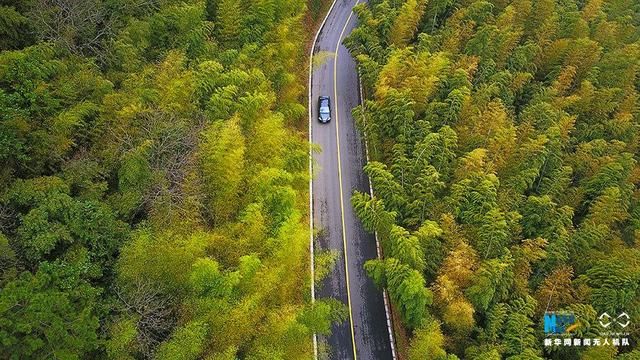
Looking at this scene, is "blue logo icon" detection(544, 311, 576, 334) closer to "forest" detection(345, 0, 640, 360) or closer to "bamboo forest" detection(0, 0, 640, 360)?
"bamboo forest" detection(0, 0, 640, 360)

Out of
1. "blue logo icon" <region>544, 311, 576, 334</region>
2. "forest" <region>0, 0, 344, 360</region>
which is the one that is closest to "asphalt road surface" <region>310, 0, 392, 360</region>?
"forest" <region>0, 0, 344, 360</region>

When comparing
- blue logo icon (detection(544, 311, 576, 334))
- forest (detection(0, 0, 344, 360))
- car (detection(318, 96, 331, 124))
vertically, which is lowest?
blue logo icon (detection(544, 311, 576, 334))

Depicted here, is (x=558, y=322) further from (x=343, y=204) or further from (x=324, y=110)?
(x=324, y=110)

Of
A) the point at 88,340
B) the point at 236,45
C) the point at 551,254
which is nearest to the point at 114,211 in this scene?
the point at 88,340

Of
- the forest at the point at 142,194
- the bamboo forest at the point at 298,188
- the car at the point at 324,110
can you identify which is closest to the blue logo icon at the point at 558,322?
the bamboo forest at the point at 298,188

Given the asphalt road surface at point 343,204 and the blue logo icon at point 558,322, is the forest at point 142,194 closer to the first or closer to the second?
the asphalt road surface at point 343,204

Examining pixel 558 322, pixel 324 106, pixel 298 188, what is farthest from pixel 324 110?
pixel 558 322
